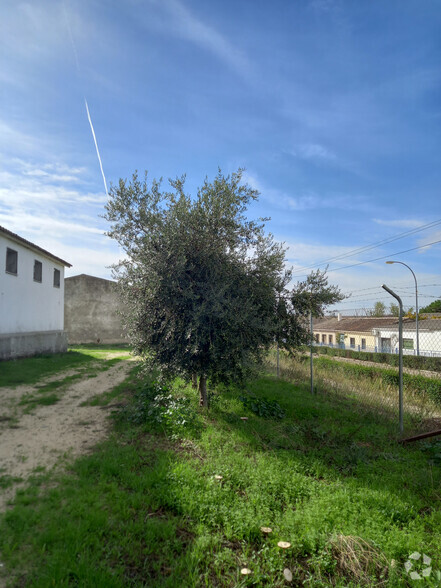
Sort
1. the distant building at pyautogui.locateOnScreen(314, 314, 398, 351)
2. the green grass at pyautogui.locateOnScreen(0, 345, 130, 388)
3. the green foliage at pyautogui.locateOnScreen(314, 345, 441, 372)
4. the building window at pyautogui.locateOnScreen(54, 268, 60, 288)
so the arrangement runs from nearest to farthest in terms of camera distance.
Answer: the green grass at pyautogui.locateOnScreen(0, 345, 130, 388), the building window at pyautogui.locateOnScreen(54, 268, 60, 288), the green foliage at pyautogui.locateOnScreen(314, 345, 441, 372), the distant building at pyautogui.locateOnScreen(314, 314, 398, 351)

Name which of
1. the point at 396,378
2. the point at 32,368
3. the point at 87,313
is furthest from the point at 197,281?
the point at 87,313

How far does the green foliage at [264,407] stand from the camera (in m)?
6.88

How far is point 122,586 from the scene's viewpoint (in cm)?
245

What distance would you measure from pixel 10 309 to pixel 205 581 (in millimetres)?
14051

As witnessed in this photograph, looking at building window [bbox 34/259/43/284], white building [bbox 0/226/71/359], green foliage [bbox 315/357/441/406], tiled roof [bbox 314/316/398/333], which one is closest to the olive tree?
green foliage [bbox 315/357/441/406]

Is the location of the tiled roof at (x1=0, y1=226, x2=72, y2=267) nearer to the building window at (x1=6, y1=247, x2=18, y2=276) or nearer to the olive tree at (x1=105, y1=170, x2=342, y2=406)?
the building window at (x1=6, y1=247, x2=18, y2=276)

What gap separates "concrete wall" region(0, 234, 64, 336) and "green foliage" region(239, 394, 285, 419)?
10584mm

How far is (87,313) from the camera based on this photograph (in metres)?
25.8

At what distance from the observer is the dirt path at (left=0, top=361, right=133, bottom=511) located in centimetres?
428

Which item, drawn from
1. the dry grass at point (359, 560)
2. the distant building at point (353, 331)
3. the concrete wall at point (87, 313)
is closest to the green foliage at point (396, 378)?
the dry grass at point (359, 560)

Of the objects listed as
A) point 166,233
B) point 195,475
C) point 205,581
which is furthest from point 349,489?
point 166,233

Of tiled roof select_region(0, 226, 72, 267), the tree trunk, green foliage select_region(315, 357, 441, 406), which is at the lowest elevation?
green foliage select_region(315, 357, 441, 406)

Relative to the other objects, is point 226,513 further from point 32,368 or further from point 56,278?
point 56,278

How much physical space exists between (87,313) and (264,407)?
71.1 feet
